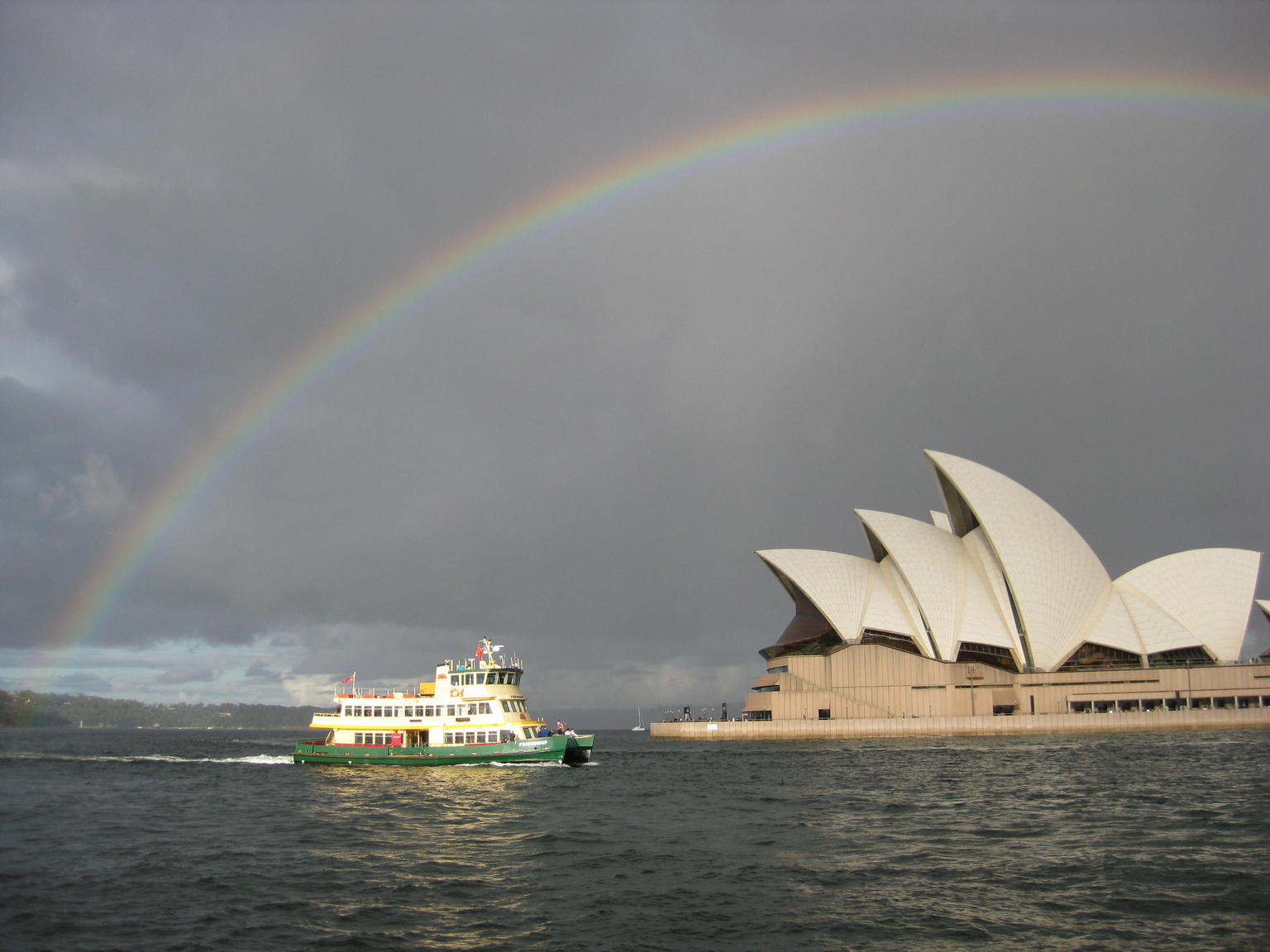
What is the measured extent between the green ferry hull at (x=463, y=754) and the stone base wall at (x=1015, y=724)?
38930 mm

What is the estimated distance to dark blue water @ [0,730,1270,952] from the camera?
1981cm

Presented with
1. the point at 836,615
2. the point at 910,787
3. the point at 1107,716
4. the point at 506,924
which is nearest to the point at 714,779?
the point at 910,787

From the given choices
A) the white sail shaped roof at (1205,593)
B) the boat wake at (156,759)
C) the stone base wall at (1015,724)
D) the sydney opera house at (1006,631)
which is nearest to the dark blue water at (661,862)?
the boat wake at (156,759)

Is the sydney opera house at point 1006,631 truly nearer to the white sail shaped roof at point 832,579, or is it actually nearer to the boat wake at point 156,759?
the white sail shaped roof at point 832,579

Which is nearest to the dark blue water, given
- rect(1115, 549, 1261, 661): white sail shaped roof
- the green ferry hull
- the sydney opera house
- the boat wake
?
the green ferry hull

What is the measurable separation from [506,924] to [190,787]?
38489mm

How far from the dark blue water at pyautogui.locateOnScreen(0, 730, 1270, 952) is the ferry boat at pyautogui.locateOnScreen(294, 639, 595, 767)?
4834 mm

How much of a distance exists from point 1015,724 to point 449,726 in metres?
54.2

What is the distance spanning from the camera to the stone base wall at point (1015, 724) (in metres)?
84.2

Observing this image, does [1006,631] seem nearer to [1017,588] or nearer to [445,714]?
[1017,588]

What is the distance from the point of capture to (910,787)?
4378cm

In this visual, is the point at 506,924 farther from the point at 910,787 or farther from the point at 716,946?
the point at 910,787

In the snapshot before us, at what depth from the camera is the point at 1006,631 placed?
297ft

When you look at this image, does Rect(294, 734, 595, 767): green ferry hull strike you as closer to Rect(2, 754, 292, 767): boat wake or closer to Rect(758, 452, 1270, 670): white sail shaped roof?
Rect(2, 754, 292, 767): boat wake
